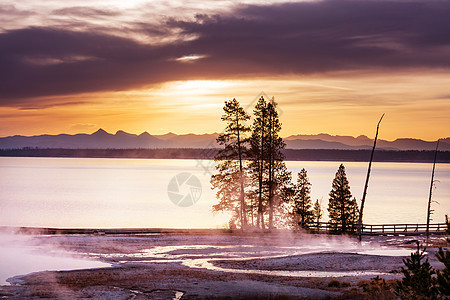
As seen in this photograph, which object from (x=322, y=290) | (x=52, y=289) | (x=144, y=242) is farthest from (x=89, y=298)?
(x=144, y=242)

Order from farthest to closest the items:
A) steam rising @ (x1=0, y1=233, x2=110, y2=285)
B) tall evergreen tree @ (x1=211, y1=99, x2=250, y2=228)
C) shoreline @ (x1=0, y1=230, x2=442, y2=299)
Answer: tall evergreen tree @ (x1=211, y1=99, x2=250, y2=228)
steam rising @ (x1=0, y1=233, x2=110, y2=285)
shoreline @ (x1=0, y1=230, x2=442, y2=299)

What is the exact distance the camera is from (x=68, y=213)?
382 feet

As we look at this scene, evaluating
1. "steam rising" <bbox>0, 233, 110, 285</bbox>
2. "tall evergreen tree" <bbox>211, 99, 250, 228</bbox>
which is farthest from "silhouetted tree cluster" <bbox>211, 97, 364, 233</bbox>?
"steam rising" <bbox>0, 233, 110, 285</bbox>

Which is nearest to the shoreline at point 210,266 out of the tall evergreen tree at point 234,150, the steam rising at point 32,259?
the steam rising at point 32,259

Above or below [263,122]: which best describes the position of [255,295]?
below

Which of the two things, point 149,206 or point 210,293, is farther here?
point 149,206

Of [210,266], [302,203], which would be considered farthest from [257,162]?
[210,266]

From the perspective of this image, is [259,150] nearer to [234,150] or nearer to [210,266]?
[234,150]

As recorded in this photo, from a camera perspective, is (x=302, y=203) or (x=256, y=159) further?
(x=302, y=203)

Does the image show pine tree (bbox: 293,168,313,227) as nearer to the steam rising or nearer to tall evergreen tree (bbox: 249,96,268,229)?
tall evergreen tree (bbox: 249,96,268,229)

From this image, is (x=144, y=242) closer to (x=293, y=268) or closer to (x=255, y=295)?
(x=293, y=268)

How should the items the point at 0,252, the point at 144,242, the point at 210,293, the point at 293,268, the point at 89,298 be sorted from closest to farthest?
the point at 89,298 → the point at 210,293 → the point at 293,268 → the point at 0,252 → the point at 144,242

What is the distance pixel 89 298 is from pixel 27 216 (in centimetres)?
9028

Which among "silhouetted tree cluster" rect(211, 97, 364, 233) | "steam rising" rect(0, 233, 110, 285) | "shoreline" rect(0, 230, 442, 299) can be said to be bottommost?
"shoreline" rect(0, 230, 442, 299)
